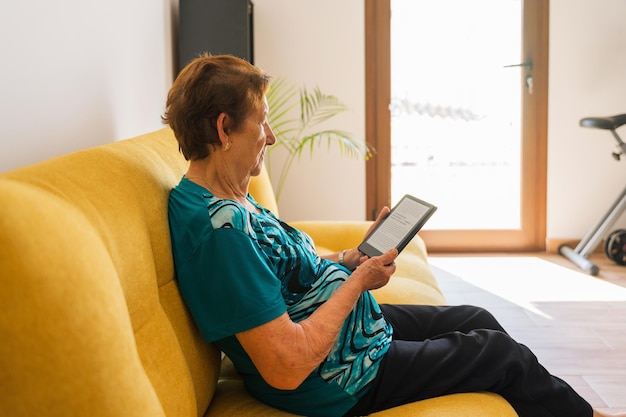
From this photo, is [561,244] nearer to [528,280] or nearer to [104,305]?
[528,280]

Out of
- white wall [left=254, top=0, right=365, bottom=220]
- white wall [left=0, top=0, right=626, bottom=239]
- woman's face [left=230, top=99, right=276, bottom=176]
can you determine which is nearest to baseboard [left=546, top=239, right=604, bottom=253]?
white wall [left=0, top=0, right=626, bottom=239]

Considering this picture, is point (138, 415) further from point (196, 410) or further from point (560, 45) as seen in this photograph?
point (560, 45)

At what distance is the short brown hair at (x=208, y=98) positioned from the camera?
1459mm

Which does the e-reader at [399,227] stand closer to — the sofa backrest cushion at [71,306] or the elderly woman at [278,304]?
the elderly woman at [278,304]

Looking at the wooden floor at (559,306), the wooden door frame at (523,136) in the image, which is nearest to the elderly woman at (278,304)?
the wooden floor at (559,306)

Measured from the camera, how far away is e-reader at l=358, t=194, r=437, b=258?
5.49 ft

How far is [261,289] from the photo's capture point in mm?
1261

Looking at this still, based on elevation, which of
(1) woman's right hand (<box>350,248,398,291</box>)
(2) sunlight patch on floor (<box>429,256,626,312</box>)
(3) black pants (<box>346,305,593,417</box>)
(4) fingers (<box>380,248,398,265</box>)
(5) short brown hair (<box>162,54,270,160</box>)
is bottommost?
(2) sunlight patch on floor (<box>429,256,626,312</box>)

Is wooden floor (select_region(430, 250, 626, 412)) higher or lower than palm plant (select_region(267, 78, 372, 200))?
lower

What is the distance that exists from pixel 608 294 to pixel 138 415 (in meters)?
3.38

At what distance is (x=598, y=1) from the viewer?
471cm

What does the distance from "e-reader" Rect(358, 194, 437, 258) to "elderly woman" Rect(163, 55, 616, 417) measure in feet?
0.37

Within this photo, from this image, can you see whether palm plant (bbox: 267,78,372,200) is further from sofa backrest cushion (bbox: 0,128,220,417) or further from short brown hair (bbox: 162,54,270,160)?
sofa backrest cushion (bbox: 0,128,220,417)

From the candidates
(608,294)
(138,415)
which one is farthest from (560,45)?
(138,415)
